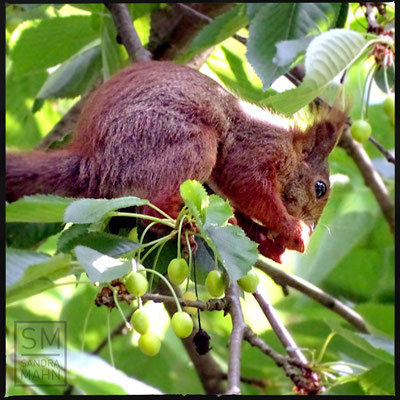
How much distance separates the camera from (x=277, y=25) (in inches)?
118

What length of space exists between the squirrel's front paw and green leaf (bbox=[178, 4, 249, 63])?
805 millimetres

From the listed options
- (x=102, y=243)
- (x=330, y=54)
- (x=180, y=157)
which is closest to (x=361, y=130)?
(x=330, y=54)

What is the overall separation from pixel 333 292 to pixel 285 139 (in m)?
1.14

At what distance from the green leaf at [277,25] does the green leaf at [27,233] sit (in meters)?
0.91

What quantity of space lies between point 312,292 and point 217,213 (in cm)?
124

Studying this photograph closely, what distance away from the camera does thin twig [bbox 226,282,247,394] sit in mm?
2002

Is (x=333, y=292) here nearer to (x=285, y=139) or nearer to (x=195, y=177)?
(x=285, y=139)

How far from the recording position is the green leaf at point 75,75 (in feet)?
11.7

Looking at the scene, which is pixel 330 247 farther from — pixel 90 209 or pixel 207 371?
pixel 90 209

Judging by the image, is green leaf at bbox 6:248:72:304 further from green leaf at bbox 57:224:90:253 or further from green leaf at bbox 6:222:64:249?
green leaf at bbox 6:222:64:249

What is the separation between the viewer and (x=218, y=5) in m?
3.81

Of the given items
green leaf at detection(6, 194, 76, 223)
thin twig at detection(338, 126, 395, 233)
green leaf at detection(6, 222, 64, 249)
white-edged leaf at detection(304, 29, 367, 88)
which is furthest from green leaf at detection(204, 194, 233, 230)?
thin twig at detection(338, 126, 395, 233)

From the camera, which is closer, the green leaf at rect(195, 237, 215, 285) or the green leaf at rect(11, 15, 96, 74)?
the green leaf at rect(195, 237, 215, 285)

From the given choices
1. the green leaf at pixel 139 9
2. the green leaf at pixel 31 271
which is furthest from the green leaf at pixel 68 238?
the green leaf at pixel 139 9
